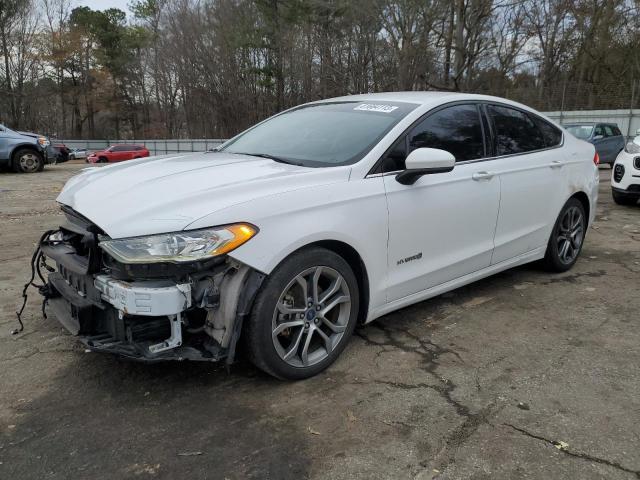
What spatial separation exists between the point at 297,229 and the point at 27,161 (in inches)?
612

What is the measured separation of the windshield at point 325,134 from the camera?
3305mm

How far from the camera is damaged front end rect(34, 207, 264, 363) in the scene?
2463 mm

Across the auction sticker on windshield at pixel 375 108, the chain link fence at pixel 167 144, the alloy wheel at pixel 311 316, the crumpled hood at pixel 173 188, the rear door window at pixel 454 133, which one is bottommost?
the alloy wheel at pixel 311 316

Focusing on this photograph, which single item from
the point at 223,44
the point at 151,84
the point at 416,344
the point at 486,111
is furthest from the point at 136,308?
the point at 151,84

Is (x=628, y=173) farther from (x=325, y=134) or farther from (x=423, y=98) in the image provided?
(x=325, y=134)

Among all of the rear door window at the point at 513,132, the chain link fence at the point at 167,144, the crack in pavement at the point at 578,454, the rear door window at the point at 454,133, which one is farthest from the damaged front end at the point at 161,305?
the chain link fence at the point at 167,144

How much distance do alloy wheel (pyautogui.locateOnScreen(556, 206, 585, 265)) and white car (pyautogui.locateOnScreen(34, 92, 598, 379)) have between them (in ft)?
2.07

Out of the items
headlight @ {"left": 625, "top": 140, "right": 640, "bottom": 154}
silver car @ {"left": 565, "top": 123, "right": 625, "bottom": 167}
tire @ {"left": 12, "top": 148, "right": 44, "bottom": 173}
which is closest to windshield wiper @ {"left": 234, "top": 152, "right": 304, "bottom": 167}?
headlight @ {"left": 625, "top": 140, "right": 640, "bottom": 154}

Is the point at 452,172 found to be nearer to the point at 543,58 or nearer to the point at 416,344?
the point at 416,344

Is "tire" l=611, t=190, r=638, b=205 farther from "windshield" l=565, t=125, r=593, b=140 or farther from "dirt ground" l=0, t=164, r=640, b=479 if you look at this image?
"windshield" l=565, t=125, r=593, b=140

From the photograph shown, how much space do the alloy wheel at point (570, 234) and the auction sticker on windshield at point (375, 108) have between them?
2.18 m

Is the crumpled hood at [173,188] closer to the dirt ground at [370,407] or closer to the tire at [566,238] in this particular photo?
the dirt ground at [370,407]

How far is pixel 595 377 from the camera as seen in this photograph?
3.01 metres

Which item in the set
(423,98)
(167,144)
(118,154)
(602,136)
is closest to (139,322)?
(423,98)
